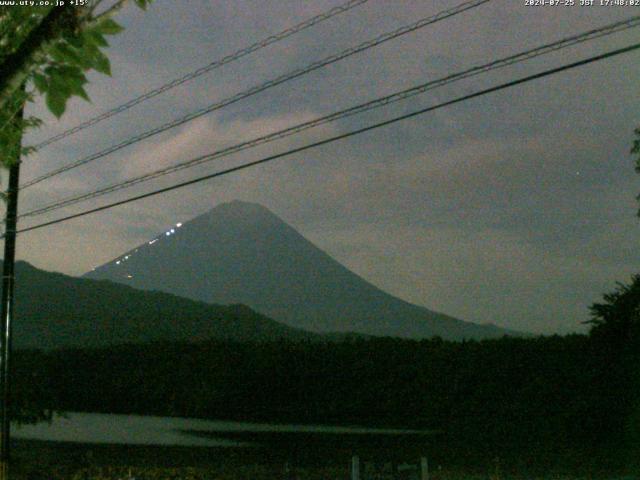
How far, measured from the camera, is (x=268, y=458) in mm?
20219

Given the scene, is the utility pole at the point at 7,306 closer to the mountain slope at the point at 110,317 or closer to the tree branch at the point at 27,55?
the tree branch at the point at 27,55

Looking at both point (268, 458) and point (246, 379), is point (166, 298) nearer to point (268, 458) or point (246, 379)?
point (246, 379)

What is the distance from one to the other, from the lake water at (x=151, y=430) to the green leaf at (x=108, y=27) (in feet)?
68.3

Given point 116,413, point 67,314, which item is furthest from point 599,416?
point 67,314

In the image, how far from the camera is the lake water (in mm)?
25609

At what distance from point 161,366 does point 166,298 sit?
68822 millimetres

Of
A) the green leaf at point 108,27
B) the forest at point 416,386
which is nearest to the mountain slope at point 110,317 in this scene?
the forest at point 416,386

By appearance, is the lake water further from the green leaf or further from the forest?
the green leaf

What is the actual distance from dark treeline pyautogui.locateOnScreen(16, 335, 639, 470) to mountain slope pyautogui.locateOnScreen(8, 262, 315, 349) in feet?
125

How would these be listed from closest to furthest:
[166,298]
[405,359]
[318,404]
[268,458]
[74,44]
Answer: [74,44]
[268,458]
[405,359]
[318,404]
[166,298]

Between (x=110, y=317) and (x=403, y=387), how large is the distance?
6763 cm

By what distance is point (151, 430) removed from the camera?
30172 mm

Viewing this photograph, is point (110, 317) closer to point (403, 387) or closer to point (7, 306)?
point (403, 387)

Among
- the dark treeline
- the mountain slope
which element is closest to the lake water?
the dark treeline
